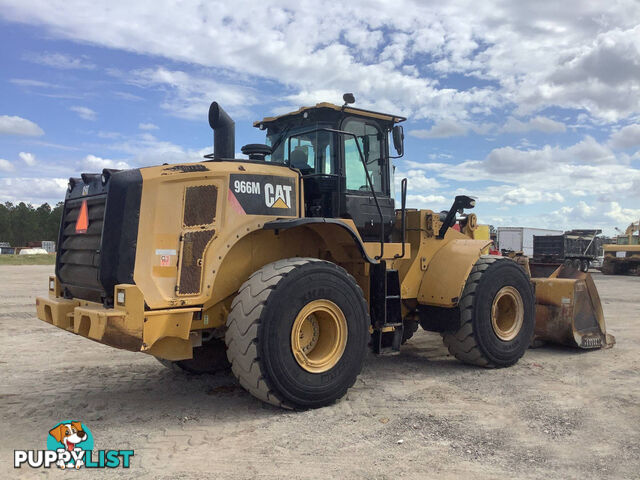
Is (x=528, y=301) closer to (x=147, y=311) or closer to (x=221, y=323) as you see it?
(x=221, y=323)

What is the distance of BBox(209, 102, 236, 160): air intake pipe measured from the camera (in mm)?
6035

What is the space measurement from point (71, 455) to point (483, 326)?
4649mm

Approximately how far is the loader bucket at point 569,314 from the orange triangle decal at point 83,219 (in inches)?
239

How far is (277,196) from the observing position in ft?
18.7

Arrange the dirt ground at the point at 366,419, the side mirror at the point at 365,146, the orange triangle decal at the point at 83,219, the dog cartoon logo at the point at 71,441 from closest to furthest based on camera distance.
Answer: the dirt ground at the point at 366,419, the dog cartoon logo at the point at 71,441, the orange triangle decal at the point at 83,219, the side mirror at the point at 365,146

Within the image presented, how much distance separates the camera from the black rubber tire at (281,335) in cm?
491

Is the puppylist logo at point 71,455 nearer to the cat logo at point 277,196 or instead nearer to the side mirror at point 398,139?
the cat logo at point 277,196

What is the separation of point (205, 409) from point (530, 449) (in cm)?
280

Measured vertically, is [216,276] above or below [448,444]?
above

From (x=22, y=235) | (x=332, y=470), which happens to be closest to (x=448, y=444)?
(x=332, y=470)

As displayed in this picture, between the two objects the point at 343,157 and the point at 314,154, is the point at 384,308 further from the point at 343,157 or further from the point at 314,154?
the point at 314,154

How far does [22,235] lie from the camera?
87.4 m

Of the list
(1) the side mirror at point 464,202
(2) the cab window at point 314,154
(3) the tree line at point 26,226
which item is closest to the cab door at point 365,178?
(2) the cab window at point 314,154

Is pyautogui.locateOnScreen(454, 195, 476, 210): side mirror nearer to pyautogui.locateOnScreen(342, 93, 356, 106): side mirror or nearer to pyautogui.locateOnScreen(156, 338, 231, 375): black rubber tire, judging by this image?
pyautogui.locateOnScreen(342, 93, 356, 106): side mirror
